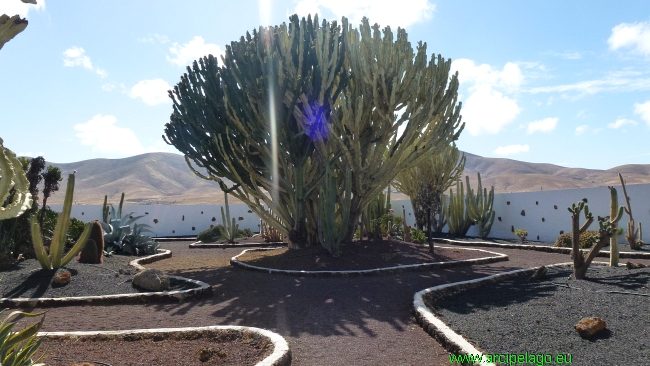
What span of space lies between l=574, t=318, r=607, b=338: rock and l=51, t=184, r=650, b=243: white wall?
8.85 metres

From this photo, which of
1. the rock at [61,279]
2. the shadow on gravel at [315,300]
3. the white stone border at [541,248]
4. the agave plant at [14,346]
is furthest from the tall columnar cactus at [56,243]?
the white stone border at [541,248]

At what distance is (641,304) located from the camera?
4625 mm

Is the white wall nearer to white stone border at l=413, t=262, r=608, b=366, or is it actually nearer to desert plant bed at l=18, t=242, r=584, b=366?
desert plant bed at l=18, t=242, r=584, b=366

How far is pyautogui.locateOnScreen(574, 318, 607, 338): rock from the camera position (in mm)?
3816

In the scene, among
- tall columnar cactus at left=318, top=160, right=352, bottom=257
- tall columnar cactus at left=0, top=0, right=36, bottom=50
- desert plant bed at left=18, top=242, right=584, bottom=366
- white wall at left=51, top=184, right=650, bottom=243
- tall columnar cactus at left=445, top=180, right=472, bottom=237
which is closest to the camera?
tall columnar cactus at left=0, top=0, right=36, bottom=50

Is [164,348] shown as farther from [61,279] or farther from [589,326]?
[589,326]

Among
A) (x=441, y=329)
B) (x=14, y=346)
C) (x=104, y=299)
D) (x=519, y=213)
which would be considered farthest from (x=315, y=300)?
(x=519, y=213)

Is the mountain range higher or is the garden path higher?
the mountain range

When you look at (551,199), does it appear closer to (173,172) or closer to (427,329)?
(427,329)

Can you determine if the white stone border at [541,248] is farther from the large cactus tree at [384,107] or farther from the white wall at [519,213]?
the large cactus tree at [384,107]

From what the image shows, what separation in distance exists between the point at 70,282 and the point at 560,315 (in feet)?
21.3

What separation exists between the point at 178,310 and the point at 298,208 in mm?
4754

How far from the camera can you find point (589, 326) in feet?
12.6

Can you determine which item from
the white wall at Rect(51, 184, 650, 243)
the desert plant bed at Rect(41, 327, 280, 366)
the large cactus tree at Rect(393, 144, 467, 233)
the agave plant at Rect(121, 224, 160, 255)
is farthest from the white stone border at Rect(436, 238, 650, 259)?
the agave plant at Rect(121, 224, 160, 255)
